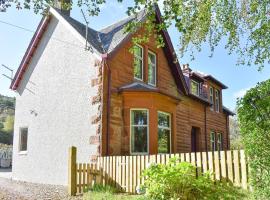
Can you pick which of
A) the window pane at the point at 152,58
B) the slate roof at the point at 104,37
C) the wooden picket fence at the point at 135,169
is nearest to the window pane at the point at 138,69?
the window pane at the point at 152,58

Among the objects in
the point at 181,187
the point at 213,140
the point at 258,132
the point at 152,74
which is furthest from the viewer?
→ the point at 213,140

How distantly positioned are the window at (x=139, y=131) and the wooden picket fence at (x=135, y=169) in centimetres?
192

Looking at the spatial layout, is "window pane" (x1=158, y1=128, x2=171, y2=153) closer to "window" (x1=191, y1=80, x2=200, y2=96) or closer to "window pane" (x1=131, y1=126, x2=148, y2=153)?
"window pane" (x1=131, y1=126, x2=148, y2=153)

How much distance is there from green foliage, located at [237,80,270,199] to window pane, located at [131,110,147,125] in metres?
7.02

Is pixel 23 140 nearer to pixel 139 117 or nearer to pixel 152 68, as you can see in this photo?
pixel 139 117

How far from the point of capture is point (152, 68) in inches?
642

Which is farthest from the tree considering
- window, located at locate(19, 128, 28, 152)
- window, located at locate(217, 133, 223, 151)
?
window, located at locate(217, 133, 223, 151)

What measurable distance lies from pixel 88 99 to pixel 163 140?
12.7ft

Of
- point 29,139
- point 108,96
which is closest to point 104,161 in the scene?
point 108,96

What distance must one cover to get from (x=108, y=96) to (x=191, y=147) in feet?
30.9

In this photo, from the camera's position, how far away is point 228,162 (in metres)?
8.23

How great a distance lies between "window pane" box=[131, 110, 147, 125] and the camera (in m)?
13.3

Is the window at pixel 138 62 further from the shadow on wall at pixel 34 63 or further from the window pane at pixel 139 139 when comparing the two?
the shadow on wall at pixel 34 63

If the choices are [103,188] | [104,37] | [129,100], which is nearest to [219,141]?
[104,37]
